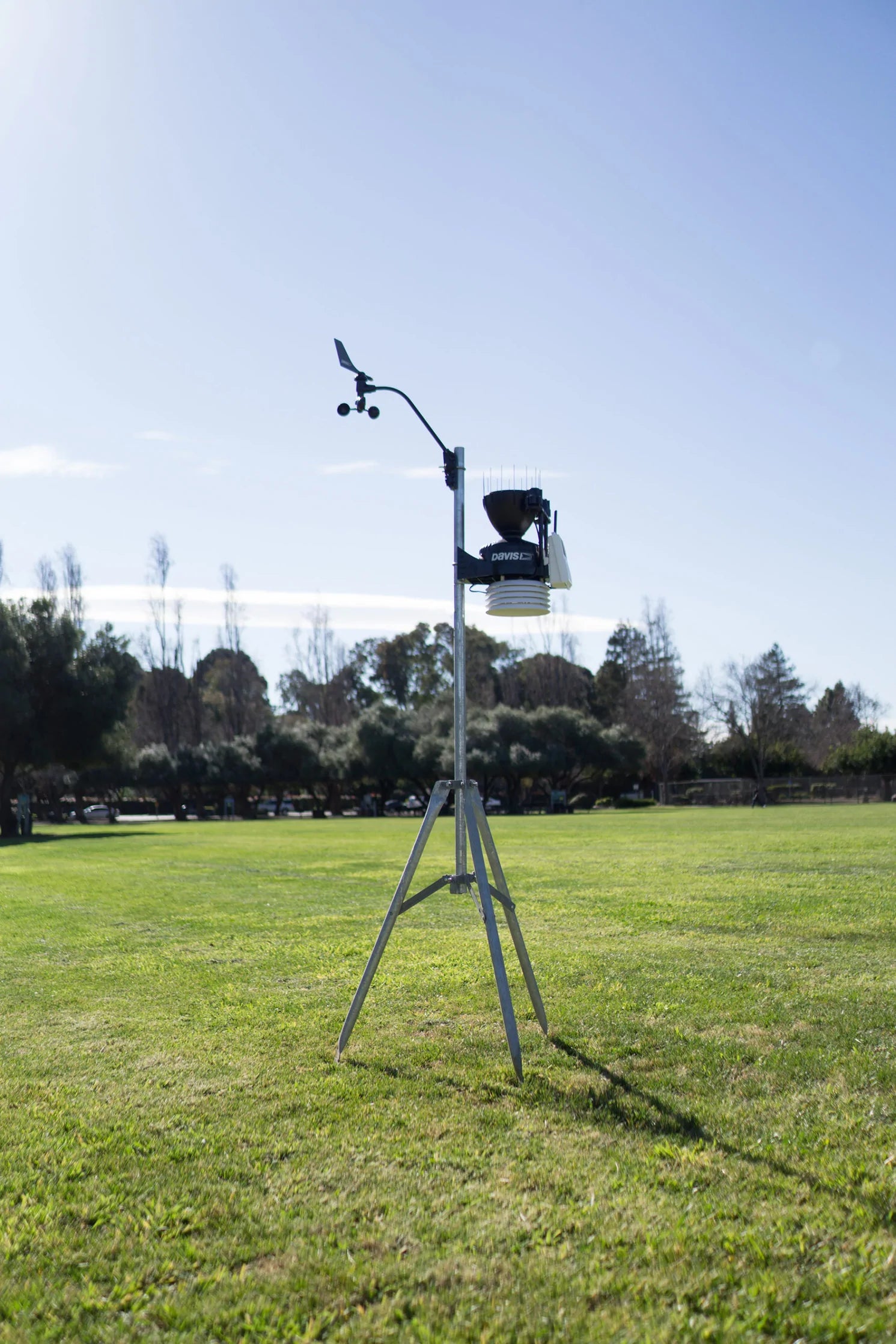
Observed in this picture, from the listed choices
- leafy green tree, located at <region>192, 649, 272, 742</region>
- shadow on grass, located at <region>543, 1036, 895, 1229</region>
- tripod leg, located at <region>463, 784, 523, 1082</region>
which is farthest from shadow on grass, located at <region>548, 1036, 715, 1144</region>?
leafy green tree, located at <region>192, 649, 272, 742</region>

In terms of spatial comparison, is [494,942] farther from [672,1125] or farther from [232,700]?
[232,700]

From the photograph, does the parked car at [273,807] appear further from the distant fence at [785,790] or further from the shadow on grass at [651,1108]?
the shadow on grass at [651,1108]

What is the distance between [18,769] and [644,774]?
4285cm

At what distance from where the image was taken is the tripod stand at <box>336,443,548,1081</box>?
5.31m

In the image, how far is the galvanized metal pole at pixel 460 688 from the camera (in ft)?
18.6

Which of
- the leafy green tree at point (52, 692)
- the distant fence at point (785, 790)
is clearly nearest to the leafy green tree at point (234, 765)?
the leafy green tree at point (52, 692)

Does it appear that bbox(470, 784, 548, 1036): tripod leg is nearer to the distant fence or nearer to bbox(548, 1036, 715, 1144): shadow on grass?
bbox(548, 1036, 715, 1144): shadow on grass

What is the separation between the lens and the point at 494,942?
5309 millimetres

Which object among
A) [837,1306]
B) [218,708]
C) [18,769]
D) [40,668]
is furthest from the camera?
[218,708]

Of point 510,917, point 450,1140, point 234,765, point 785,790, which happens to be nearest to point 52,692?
point 234,765

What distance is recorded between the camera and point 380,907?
12.4m

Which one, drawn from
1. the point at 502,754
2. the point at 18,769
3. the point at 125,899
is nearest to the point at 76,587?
the point at 18,769

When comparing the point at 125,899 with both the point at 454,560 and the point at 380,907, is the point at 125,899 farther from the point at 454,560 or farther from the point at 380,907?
the point at 454,560

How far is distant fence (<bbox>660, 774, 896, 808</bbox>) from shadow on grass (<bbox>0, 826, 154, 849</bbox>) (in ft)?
111
